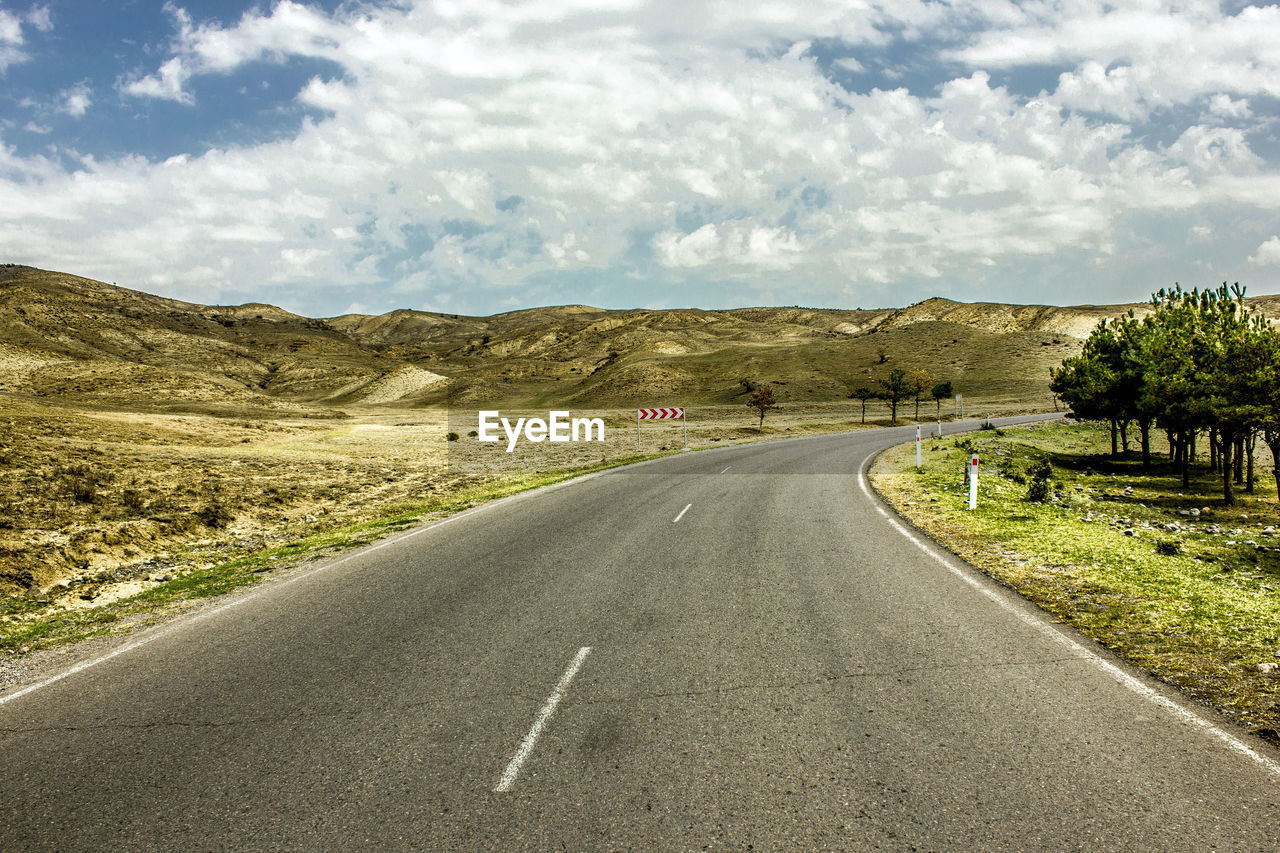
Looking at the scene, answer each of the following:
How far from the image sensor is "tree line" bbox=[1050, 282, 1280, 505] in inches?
763

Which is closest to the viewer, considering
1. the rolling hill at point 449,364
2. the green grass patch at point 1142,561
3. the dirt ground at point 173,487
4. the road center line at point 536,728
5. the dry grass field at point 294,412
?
the road center line at point 536,728

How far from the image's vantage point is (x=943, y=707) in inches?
191

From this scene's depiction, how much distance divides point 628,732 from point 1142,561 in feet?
27.3

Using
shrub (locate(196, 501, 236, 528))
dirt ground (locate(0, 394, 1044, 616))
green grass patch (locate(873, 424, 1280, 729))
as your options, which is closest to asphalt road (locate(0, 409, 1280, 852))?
green grass patch (locate(873, 424, 1280, 729))

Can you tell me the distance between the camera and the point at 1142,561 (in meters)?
9.16

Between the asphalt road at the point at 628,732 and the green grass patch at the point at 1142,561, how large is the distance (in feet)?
1.77

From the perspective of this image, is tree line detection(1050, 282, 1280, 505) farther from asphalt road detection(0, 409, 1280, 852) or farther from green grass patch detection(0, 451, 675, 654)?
green grass patch detection(0, 451, 675, 654)

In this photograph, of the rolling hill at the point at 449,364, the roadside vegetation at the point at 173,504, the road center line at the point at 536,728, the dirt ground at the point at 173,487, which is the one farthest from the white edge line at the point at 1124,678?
the rolling hill at the point at 449,364

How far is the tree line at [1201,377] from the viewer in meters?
19.4

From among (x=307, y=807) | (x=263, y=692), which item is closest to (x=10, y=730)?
(x=263, y=692)

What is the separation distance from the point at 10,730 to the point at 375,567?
490 centimetres

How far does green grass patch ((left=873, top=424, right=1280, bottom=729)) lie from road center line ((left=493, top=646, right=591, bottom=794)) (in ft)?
15.5

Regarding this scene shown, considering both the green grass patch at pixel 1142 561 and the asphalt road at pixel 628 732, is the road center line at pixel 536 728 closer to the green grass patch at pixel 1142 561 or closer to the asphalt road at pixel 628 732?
the asphalt road at pixel 628 732

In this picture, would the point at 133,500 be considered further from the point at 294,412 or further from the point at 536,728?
the point at 294,412
